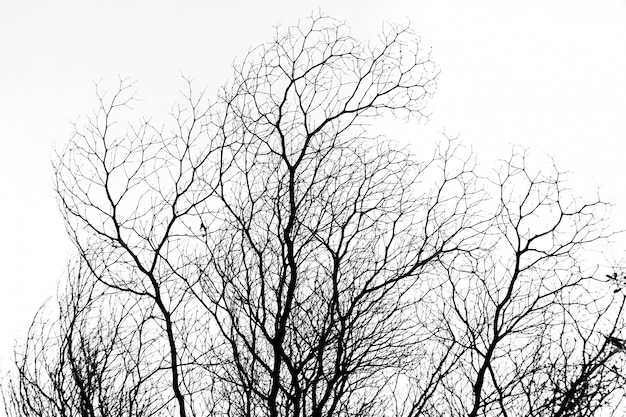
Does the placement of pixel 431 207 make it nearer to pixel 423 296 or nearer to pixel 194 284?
pixel 423 296

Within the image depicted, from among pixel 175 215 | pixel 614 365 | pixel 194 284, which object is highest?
pixel 175 215

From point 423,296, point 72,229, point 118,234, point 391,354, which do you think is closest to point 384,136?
point 423,296

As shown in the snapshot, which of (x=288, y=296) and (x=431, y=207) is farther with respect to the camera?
(x=431, y=207)

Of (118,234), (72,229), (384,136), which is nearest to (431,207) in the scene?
(384,136)

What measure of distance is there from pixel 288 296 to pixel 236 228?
850 millimetres

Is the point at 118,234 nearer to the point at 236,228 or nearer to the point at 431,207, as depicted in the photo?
the point at 236,228

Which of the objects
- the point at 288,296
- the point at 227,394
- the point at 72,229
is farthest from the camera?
the point at 227,394

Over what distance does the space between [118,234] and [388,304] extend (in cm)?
239

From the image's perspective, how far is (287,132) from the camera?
5555 mm

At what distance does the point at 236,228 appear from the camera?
565 centimetres

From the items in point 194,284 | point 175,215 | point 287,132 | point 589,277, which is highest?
point 287,132

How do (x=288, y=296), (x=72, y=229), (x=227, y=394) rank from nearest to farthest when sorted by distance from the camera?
(x=288, y=296) < (x=72, y=229) < (x=227, y=394)

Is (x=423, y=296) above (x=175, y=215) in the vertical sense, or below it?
below

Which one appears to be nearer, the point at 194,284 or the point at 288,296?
the point at 288,296
